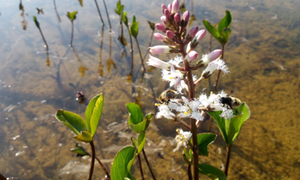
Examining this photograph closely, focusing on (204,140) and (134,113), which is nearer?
(204,140)

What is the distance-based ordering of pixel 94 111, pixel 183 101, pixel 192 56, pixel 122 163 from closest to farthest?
pixel 192 56 < pixel 183 101 < pixel 122 163 < pixel 94 111

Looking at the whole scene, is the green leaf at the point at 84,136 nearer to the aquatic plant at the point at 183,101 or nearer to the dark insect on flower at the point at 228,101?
the aquatic plant at the point at 183,101

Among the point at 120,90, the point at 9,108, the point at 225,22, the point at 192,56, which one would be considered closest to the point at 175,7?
the point at 192,56

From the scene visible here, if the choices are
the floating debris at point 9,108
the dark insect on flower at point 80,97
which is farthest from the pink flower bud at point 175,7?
the floating debris at point 9,108

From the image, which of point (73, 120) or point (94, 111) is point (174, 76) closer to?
point (94, 111)

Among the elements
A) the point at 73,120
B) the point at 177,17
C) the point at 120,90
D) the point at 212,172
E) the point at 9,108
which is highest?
the point at 177,17

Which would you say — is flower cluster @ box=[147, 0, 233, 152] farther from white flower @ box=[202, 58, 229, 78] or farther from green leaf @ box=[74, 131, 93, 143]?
Answer: green leaf @ box=[74, 131, 93, 143]
